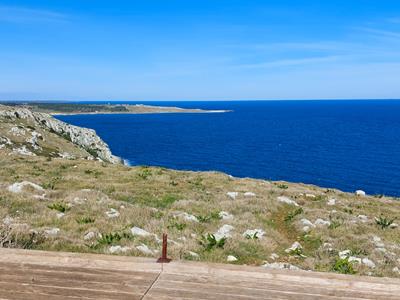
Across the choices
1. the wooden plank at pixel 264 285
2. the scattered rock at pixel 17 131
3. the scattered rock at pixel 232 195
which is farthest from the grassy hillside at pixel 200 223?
the scattered rock at pixel 17 131

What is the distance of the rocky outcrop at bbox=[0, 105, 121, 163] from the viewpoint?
251ft

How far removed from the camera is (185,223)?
53.4 ft

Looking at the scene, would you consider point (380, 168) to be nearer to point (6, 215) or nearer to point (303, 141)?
point (303, 141)

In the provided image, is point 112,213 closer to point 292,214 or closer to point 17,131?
point 292,214

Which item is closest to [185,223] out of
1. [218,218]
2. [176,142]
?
[218,218]

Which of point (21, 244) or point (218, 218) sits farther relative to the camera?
point (218, 218)

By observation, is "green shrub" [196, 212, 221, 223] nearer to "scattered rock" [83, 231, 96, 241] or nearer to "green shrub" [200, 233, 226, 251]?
"green shrub" [200, 233, 226, 251]

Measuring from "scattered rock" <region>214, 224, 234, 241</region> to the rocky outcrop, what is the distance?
6521 centimetres

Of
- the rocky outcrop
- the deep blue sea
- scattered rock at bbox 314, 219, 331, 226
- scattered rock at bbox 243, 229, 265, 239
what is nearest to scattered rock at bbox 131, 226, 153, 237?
scattered rock at bbox 243, 229, 265, 239

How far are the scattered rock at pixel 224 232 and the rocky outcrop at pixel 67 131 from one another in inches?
2568

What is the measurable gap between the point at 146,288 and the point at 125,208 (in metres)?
12.8

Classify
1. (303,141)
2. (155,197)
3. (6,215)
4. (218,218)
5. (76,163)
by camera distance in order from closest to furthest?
1. (6,215)
2. (218,218)
3. (155,197)
4. (76,163)
5. (303,141)

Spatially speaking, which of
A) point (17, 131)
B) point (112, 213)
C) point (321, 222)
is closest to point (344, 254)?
point (321, 222)

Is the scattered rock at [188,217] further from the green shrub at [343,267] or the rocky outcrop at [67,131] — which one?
the rocky outcrop at [67,131]
